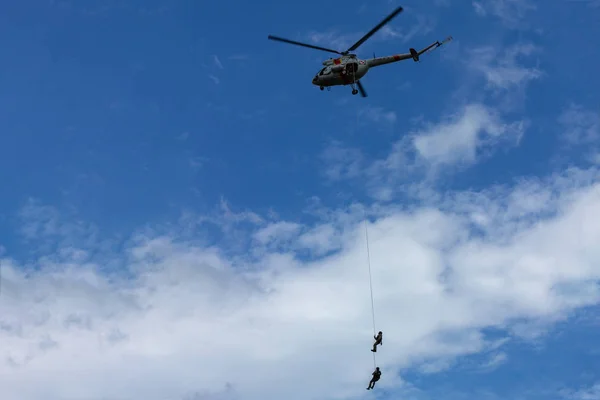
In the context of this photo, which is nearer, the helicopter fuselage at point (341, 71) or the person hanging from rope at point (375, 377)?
the person hanging from rope at point (375, 377)

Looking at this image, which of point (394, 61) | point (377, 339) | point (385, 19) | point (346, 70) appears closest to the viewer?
point (377, 339)

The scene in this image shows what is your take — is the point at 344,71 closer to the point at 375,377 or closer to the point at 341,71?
the point at 341,71

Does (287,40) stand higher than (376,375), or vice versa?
(287,40)

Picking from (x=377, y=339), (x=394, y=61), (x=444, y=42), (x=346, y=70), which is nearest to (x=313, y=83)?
(x=346, y=70)

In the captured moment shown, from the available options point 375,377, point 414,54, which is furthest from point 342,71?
point 375,377

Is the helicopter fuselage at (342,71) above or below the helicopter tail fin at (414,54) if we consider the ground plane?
below

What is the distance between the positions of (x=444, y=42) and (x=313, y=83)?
635 inches

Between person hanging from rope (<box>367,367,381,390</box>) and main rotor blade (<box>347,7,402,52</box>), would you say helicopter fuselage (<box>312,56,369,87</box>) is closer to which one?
main rotor blade (<box>347,7,402,52</box>)

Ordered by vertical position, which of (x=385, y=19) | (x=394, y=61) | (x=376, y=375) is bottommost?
(x=376, y=375)

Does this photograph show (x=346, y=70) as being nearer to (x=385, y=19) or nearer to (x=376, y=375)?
(x=385, y=19)

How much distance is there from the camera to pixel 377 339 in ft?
194

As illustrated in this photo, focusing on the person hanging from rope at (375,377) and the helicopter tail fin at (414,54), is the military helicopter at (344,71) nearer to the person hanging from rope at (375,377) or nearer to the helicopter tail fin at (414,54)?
the helicopter tail fin at (414,54)

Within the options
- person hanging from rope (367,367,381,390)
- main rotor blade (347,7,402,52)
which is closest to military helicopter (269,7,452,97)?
main rotor blade (347,7,402,52)

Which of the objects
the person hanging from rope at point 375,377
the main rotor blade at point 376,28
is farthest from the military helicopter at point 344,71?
the person hanging from rope at point 375,377
